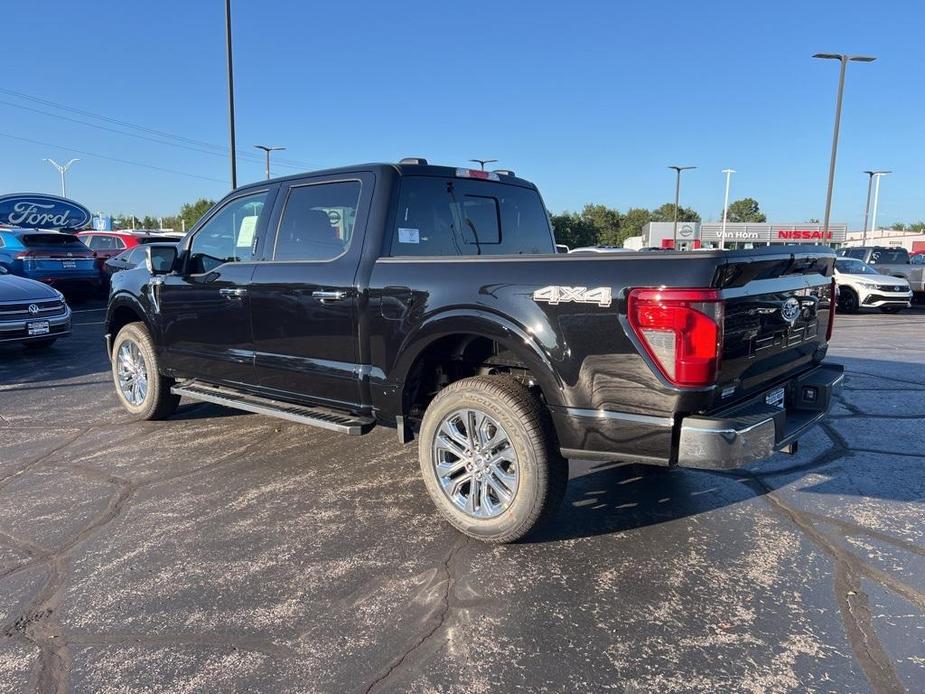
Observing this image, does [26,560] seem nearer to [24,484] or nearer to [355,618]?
[24,484]

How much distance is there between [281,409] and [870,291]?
53.2 ft

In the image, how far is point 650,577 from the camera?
312cm

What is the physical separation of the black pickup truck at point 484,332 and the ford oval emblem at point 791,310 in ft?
0.06

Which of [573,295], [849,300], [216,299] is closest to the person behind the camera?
[573,295]

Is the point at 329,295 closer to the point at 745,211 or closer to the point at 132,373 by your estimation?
the point at 132,373

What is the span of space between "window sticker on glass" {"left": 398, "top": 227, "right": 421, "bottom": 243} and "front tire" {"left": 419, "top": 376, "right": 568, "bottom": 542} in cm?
102

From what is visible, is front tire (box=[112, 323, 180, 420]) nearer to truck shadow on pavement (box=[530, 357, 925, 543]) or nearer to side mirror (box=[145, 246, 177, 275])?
side mirror (box=[145, 246, 177, 275])

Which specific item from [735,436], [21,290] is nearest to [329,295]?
[735,436]

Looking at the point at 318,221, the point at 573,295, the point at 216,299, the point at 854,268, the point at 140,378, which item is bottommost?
the point at 140,378

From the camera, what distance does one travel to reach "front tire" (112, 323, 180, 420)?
570cm

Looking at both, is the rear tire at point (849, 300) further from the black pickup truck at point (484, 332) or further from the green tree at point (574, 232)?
the green tree at point (574, 232)

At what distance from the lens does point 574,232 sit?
69.6 m

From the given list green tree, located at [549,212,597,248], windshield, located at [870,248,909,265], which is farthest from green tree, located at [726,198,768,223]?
windshield, located at [870,248,909,265]

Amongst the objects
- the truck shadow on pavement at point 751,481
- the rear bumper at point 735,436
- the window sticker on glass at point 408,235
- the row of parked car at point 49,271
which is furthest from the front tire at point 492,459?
the row of parked car at point 49,271
